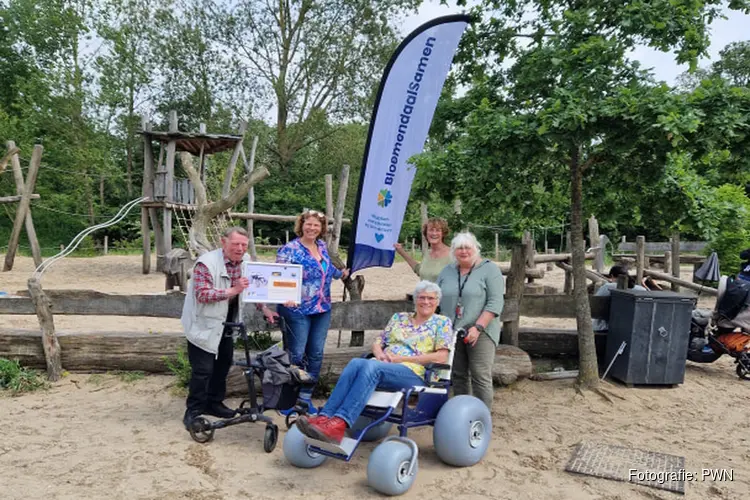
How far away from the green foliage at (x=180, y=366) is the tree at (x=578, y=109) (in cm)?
275

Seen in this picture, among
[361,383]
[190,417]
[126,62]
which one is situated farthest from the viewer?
[126,62]

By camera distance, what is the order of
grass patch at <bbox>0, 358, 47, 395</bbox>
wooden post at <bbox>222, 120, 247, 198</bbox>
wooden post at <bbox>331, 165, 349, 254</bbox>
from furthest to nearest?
wooden post at <bbox>222, 120, 247, 198</bbox>, wooden post at <bbox>331, 165, 349, 254</bbox>, grass patch at <bbox>0, 358, 47, 395</bbox>

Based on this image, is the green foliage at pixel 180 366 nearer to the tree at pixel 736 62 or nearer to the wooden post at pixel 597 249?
→ the wooden post at pixel 597 249

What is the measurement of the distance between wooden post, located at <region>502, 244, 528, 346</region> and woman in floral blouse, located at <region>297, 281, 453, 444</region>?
182cm

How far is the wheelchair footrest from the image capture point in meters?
3.32

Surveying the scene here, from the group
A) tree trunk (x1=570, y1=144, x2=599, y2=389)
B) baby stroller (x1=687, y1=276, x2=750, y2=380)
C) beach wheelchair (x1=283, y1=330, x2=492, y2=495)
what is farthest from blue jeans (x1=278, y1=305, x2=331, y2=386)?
baby stroller (x1=687, y1=276, x2=750, y2=380)

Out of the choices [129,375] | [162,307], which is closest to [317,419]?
[162,307]

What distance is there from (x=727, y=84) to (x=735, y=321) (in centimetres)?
302

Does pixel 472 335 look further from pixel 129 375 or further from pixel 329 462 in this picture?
pixel 129 375

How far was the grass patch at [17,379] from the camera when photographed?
525 cm

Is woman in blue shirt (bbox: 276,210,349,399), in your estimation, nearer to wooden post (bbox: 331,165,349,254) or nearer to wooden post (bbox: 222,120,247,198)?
wooden post (bbox: 331,165,349,254)

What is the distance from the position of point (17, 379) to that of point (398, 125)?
4.19m

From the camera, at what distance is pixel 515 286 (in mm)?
5656

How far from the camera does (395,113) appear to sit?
18.5 ft
